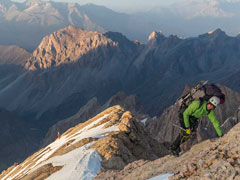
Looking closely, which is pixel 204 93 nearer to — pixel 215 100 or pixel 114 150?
pixel 215 100

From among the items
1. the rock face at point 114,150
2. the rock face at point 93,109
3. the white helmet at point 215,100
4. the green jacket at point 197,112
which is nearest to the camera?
the white helmet at point 215,100

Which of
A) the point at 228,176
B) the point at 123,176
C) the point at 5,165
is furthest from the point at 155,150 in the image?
the point at 5,165

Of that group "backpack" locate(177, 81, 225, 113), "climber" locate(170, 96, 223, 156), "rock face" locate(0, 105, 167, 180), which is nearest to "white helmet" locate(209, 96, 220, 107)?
"climber" locate(170, 96, 223, 156)

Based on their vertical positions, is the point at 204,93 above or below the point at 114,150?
above

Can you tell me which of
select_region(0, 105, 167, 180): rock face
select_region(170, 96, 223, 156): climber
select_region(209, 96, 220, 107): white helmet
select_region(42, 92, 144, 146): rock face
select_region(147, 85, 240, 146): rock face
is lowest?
select_region(42, 92, 144, 146): rock face

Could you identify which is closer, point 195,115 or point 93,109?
point 195,115

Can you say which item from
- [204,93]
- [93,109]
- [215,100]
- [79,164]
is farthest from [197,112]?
[93,109]

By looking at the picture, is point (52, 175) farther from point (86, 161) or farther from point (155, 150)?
point (155, 150)

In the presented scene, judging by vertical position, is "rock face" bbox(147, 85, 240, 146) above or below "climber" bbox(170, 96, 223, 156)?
below

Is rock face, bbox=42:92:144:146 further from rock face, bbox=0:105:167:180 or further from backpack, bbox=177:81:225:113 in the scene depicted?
backpack, bbox=177:81:225:113

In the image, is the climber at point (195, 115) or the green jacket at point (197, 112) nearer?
the climber at point (195, 115)

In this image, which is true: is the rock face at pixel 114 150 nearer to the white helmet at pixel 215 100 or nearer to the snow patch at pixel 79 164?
the snow patch at pixel 79 164

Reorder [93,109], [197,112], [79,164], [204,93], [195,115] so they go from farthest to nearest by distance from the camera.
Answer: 1. [93,109]
2. [79,164]
3. [195,115]
4. [197,112]
5. [204,93]

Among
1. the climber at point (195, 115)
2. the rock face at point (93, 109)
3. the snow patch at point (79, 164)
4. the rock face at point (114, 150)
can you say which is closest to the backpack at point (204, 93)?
the climber at point (195, 115)
